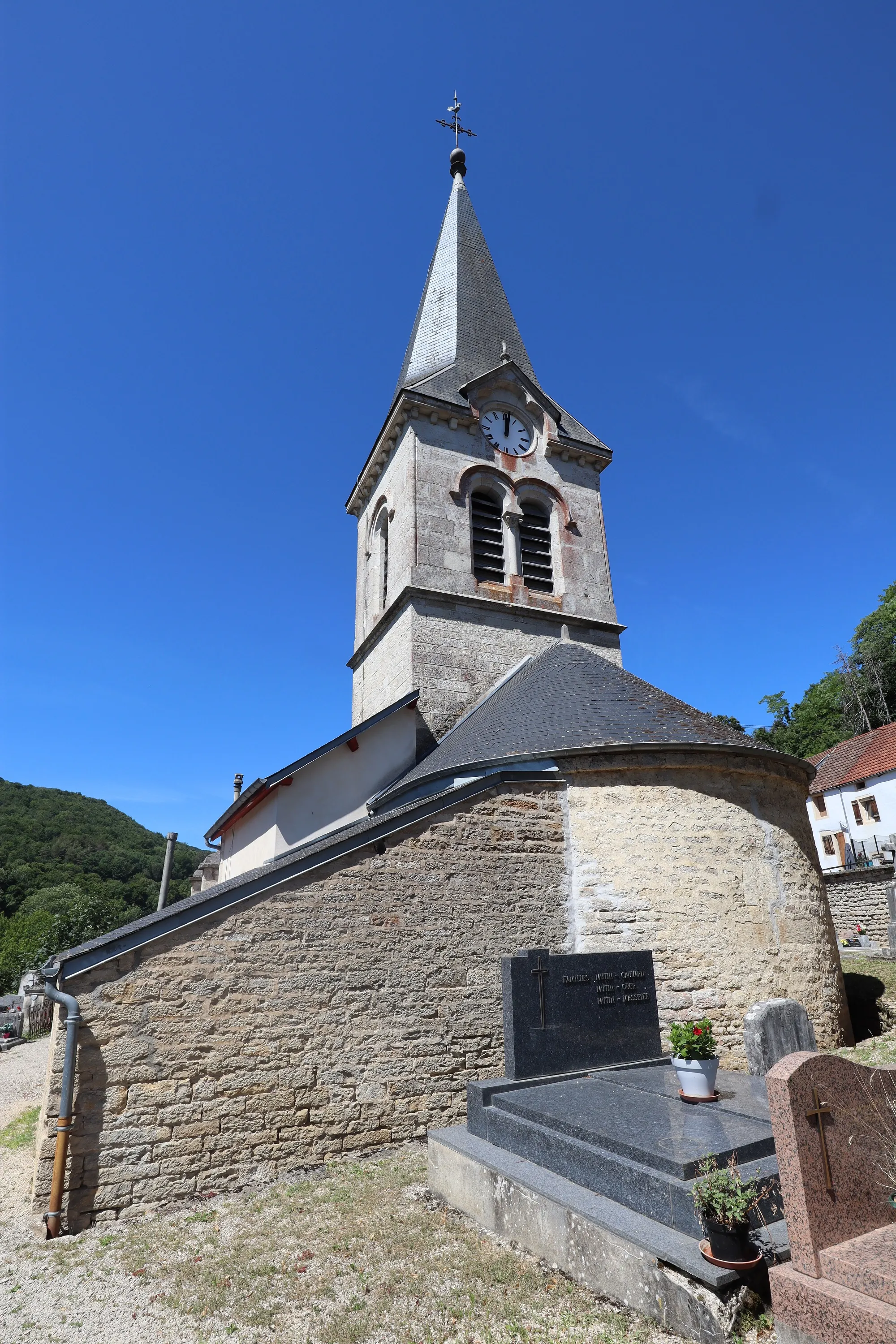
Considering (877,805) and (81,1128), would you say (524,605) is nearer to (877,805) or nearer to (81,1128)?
(81,1128)

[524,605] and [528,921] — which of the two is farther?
[524,605]

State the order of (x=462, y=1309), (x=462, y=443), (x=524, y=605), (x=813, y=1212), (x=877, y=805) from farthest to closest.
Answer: (x=877, y=805) < (x=462, y=443) < (x=524, y=605) < (x=462, y=1309) < (x=813, y=1212)

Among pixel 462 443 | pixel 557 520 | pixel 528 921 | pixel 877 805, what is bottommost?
pixel 528 921

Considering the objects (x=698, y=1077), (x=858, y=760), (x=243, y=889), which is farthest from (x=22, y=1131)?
(x=858, y=760)

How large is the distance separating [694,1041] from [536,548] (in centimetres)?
1142

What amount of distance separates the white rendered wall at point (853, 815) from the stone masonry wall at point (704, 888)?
61.4 ft

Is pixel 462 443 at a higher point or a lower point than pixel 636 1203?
higher

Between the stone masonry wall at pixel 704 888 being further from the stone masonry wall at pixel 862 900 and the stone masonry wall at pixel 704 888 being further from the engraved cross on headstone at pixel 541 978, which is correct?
the stone masonry wall at pixel 862 900

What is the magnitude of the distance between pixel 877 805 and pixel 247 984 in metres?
27.9

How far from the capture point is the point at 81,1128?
537 centimetres

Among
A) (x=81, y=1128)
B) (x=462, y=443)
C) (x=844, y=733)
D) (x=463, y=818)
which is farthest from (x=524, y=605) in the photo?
(x=844, y=733)

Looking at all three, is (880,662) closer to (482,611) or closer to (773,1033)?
(482,611)

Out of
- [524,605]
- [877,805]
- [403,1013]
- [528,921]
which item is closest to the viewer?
[403,1013]

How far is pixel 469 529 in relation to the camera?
14.2 m
